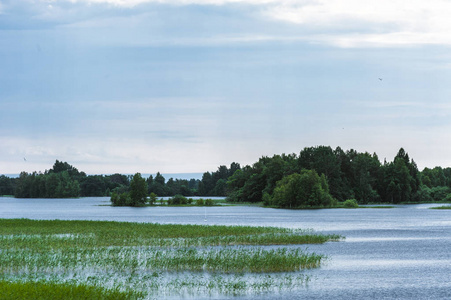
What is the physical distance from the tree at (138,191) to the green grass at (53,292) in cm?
15009

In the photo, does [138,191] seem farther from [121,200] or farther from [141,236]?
[141,236]

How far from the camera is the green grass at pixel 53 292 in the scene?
26.6 meters

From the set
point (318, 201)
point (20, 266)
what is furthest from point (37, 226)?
point (318, 201)

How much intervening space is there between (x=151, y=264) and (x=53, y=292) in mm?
16142

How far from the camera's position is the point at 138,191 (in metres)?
187

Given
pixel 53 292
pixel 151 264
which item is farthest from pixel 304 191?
pixel 53 292

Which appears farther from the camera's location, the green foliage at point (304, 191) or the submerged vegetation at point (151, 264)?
the green foliage at point (304, 191)

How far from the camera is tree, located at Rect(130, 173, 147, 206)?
18266 cm

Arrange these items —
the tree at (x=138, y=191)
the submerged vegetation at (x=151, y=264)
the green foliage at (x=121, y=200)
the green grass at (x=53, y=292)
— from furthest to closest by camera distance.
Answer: the green foliage at (x=121, y=200)
the tree at (x=138, y=191)
the submerged vegetation at (x=151, y=264)
the green grass at (x=53, y=292)

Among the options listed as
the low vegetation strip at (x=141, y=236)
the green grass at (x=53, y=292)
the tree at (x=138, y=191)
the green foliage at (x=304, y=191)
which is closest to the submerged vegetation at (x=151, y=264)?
the low vegetation strip at (x=141, y=236)

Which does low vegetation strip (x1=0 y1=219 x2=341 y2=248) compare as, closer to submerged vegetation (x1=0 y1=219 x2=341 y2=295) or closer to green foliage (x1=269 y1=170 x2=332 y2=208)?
submerged vegetation (x1=0 y1=219 x2=341 y2=295)

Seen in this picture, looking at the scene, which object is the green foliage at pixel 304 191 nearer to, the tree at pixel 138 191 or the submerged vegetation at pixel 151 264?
the tree at pixel 138 191

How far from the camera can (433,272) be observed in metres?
44.5

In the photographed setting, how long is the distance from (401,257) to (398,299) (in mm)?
19927
